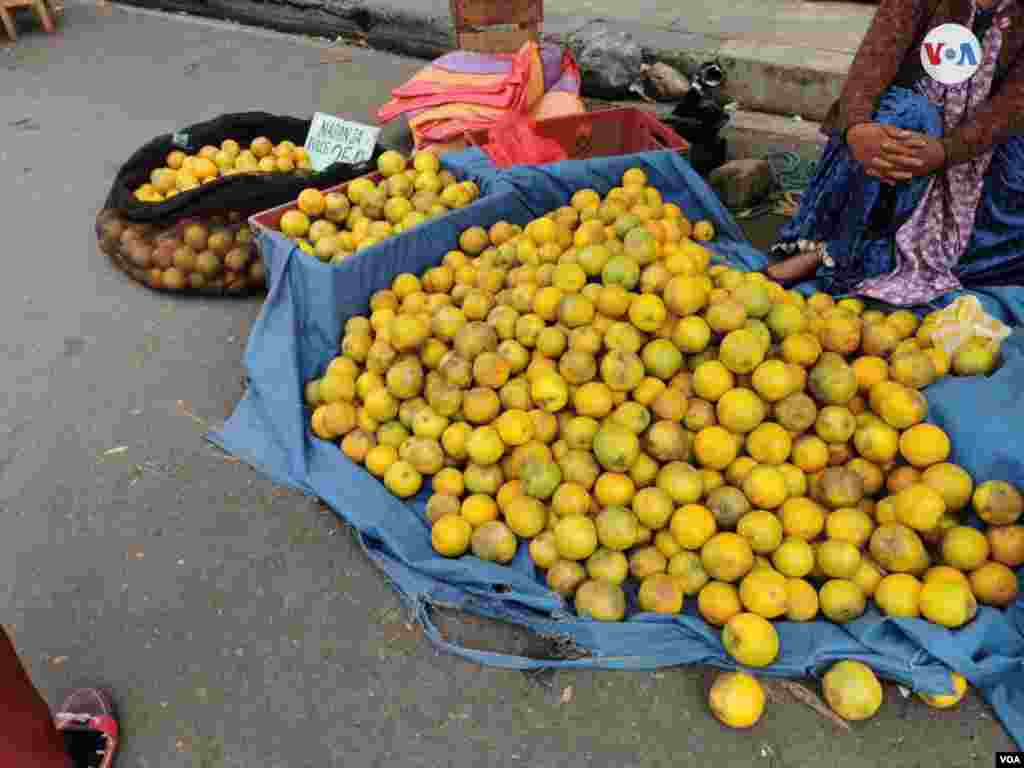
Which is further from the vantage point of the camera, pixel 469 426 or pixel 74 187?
pixel 74 187

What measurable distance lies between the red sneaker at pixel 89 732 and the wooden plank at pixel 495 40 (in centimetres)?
442

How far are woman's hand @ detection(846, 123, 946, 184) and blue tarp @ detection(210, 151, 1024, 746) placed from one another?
0.65m

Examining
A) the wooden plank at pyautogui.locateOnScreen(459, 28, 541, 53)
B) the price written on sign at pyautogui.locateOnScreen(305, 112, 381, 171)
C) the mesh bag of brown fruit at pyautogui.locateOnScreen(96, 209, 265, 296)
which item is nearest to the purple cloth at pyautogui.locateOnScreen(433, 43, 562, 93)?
the wooden plank at pyautogui.locateOnScreen(459, 28, 541, 53)

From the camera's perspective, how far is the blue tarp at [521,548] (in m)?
2.10

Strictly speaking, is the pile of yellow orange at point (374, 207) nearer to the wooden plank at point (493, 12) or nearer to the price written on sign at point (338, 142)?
the price written on sign at point (338, 142)

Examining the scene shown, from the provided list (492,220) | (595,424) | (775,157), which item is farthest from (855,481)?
(775,157)

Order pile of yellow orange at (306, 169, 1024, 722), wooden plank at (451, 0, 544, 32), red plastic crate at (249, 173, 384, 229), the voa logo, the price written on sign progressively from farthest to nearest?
wooden plank at (451, 0, 544, 32) < the price written on sign < red plastic crate at (249, 173, 384, 229) < the voa logo < pile of yellow orange at (306, 169, 1024, 722)

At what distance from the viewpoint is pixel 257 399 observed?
316 cm

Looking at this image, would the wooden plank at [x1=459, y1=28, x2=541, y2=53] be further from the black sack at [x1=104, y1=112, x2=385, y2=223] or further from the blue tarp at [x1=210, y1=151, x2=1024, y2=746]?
the blue tarp at [x1=210, y1=151, x2=1024, y2=746]

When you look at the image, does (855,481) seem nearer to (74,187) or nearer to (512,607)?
(512,607)

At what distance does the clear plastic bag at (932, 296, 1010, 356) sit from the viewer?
2.61 m

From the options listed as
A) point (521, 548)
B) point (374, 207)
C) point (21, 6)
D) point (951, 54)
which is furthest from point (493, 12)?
point (21, 6)

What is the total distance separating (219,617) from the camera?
2.47 metres

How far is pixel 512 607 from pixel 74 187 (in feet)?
15.3
